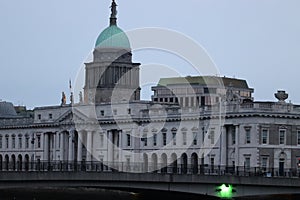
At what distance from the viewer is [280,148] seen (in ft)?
397

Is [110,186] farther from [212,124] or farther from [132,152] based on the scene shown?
[132,152]

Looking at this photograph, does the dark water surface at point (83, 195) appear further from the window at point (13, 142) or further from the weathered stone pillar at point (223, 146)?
the window at point (13, 142)

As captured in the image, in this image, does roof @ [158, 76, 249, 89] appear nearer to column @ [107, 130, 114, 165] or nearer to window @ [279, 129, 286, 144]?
column @ [107, 130, 114, 165]

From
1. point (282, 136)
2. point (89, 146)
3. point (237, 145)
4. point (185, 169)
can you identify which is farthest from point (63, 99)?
point (185, 169)

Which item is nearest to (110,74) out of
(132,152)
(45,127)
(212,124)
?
(45,127)

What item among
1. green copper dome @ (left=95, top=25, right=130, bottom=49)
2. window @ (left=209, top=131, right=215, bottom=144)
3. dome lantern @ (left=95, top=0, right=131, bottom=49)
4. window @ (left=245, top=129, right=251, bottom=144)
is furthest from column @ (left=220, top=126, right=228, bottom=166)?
green copper dome @ (left=95, top=25, right=130, bottom=49)

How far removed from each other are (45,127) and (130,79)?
1620 cm

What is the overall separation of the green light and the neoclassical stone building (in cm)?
1818

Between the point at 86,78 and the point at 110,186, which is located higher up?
the point at 86,78

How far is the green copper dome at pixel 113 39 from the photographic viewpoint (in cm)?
16445

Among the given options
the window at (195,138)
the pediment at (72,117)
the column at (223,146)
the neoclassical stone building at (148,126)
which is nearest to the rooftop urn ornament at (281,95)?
the neoclassical stone building at (148,126)

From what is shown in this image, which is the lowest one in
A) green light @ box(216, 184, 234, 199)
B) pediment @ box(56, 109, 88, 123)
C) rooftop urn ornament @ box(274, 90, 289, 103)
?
green light @ box(216, 184, 234, 199)

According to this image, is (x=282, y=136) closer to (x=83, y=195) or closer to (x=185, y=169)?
(x=185, y=169)

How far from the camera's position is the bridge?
75.0 metres
